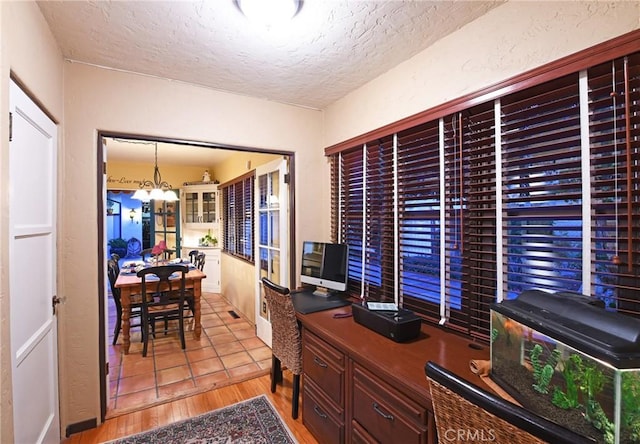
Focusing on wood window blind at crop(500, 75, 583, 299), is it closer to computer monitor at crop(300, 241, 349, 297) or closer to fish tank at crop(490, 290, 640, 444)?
fish tank at crop(490, 290, 640, 444)

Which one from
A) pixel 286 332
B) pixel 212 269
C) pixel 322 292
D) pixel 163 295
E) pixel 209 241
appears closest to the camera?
pixel 286 332

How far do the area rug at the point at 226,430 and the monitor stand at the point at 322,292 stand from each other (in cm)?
95

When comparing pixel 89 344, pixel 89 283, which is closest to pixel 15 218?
pixel 89 283

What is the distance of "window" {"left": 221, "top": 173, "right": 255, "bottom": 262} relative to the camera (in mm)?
4387

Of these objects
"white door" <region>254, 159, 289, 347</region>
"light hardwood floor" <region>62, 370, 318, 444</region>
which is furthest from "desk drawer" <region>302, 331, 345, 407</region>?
"white door" <region>254, 159, 289, 347</region>

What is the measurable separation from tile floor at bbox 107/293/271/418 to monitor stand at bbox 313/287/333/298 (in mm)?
967

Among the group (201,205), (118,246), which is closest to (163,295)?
(201,205)

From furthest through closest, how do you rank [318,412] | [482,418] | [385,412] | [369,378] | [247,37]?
[318,412] < [247,37] < [369,378] < [385,412] < [482,418]

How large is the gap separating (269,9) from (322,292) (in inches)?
84.1

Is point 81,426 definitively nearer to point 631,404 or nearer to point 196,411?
point 196,411

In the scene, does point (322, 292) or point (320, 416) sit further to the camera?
point (322, 292)

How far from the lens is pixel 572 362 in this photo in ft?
2.89

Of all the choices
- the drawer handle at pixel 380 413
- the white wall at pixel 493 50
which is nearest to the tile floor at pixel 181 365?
the drawer handle at pixel 380 413

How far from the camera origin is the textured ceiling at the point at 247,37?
5.17ft
